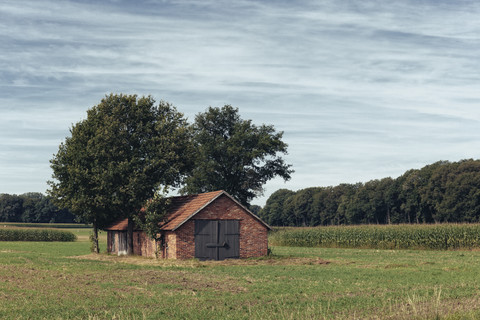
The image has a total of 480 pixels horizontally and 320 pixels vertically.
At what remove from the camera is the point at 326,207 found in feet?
619

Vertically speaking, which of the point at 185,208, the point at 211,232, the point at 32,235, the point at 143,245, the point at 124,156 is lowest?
the point at 32,235

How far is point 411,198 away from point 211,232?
100303 mm

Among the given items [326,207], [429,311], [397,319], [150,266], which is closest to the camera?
[397,319]

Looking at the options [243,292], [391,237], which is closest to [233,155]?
[391,237]

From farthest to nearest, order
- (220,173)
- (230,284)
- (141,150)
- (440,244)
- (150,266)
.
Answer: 1. (220,173)
2. (440,244)
3. (141,150)
4. (150,266)
5. (230,284)

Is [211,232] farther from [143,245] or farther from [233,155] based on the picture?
[233,155]

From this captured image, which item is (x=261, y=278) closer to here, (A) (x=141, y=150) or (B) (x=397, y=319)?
(B) (x=397, y=319)

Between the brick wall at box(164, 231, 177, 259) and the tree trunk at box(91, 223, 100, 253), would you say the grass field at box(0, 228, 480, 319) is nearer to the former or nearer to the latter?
the brick wall at box(164, 231, 177, 259)

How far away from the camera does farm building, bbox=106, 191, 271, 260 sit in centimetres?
4231

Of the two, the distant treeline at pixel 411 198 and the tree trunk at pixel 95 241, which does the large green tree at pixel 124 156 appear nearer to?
the tree trunk at pixel 95 241

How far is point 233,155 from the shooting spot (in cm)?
8194

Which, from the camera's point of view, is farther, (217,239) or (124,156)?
(124,156)

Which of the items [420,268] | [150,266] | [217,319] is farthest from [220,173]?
[217,319]

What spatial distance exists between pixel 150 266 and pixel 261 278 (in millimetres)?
11907
